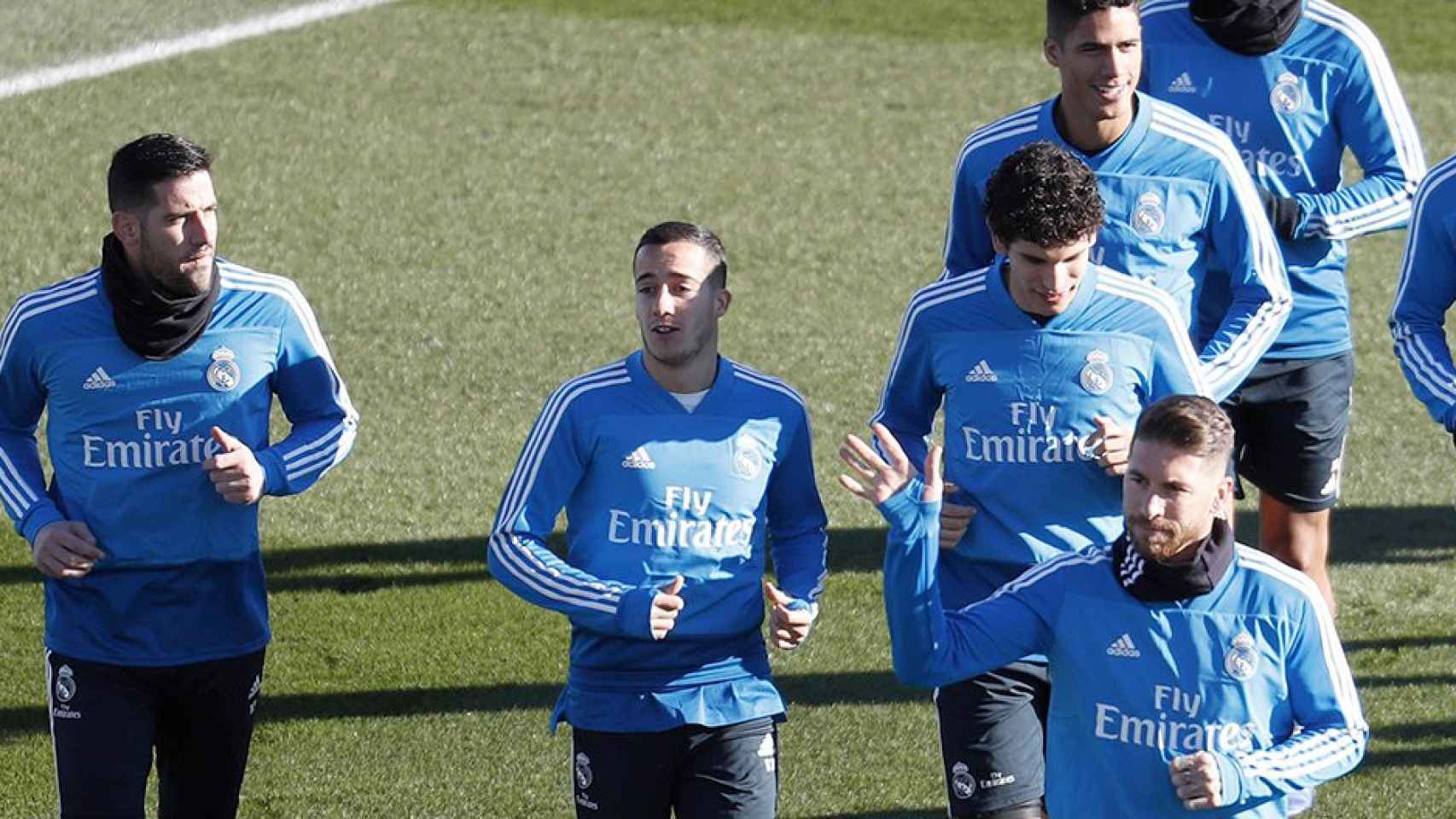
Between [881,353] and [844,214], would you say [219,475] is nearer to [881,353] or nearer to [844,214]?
[881,353]

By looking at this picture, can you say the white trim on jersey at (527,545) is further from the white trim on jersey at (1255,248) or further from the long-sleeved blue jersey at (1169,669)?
the white trim on jersey at (1255,248)

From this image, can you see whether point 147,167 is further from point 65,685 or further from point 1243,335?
point 1243,335

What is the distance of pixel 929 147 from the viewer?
547 inches

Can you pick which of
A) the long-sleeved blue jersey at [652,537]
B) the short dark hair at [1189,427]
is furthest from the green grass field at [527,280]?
the short dark hair at [1189,427]


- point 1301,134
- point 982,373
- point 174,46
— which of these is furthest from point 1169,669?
point 174,46

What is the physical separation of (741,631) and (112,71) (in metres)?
10.1

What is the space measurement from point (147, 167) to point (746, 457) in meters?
1.51

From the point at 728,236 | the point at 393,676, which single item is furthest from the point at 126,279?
the point at 728,236

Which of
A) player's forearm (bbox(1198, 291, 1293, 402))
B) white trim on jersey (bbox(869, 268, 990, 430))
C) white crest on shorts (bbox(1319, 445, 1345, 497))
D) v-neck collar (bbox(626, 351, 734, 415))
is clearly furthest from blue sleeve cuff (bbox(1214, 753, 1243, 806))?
white crest on shorts (bbox(1319, 445, 1345, 497))

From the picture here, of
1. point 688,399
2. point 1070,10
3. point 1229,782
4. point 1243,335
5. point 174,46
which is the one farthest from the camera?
point 174,46

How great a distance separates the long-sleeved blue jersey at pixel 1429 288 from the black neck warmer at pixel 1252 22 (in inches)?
31.4

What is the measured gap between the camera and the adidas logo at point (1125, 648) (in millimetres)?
4836

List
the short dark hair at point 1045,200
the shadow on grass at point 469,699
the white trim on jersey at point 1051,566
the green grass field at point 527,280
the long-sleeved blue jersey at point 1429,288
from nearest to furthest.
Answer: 1. the white trim on jersey at point 1051,566
2. the short dark hair at point 1045,200
3. the long-sleeved blue jersey at point 1429,288
4. the green grass field at point 527,280
5. the shadow on grass at point 469,699

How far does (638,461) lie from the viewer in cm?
545
